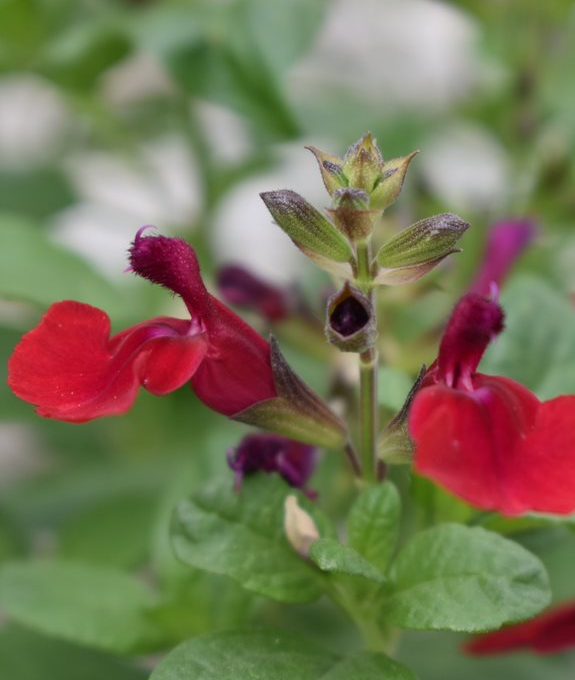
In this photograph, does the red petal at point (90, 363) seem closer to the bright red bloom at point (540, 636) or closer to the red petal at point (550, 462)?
the red petal at point (550, 462)

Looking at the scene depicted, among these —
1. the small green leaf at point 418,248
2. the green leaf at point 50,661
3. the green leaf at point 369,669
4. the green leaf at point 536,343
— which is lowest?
the green leaf at point 369,669

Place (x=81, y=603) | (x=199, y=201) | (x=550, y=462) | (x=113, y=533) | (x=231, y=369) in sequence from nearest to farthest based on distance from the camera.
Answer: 1. (x=550, y=462)
2. (x=231, y=369)
3. (x=81, y=603)
4. (x=113, y=533)
5. (x=199, y=201)

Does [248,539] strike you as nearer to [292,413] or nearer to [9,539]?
[292,413]

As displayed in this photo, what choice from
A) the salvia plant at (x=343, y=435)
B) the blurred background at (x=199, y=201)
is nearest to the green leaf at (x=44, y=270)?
the blurred background at (x=199, y=201)

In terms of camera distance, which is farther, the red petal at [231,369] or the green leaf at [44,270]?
the green leaf at [44,270]

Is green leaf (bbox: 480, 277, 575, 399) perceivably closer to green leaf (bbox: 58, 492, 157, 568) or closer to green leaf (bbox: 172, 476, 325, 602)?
green leaf (bbox: 172, 476, 325, 602)

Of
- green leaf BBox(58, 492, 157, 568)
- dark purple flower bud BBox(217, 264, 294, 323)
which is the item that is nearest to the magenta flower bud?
dark purple flower bud BBox(217, 264, 294, 323)

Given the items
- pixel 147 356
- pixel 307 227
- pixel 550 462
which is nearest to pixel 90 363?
pixel 147 356

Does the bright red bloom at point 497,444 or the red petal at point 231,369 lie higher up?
the red petal at point 231,369
